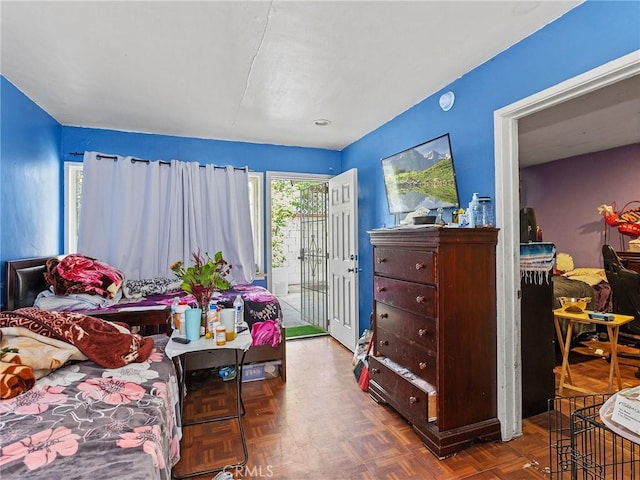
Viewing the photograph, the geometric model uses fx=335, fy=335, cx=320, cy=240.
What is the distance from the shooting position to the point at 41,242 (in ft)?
10.0

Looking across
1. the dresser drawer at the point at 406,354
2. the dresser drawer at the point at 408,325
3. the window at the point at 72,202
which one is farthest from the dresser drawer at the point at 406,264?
the window at the point at 72,202

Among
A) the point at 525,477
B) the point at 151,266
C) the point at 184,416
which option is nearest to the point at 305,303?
the point at 151,266

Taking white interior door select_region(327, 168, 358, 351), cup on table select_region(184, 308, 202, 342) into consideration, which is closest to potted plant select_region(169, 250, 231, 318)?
cup on table select_region(184, 308, 202, 342)

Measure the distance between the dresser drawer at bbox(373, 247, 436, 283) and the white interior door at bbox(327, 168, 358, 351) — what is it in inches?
45.0

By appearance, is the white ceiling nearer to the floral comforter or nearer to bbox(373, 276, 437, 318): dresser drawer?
bbox(373, 276, 437, 318): dresser drawer

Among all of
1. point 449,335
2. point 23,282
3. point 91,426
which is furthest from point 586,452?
point 23,282

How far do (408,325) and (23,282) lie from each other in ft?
9.37

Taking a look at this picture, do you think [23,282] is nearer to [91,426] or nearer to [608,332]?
[91,426]

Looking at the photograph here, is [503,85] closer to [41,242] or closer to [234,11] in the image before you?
[234,11]

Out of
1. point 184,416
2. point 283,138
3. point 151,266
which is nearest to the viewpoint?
point 184,416

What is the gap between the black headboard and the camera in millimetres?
2410

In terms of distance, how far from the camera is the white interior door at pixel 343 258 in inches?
152

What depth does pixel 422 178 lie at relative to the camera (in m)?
2.93

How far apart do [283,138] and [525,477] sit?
3.73m
